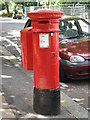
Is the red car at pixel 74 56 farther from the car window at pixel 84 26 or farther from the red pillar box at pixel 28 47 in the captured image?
the red pillar box at pixel 28 47

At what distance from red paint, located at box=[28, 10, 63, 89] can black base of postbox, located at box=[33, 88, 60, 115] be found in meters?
0.08

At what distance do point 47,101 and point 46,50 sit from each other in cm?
81

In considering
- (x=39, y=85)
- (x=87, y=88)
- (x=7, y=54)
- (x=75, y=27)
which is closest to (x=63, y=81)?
(x=87, y=88)

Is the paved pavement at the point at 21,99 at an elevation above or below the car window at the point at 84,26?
below

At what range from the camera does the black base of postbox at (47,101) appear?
444 cm

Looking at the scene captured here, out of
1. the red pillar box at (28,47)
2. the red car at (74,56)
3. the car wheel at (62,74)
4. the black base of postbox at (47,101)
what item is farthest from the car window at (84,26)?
the black base of postbox at (47,101)

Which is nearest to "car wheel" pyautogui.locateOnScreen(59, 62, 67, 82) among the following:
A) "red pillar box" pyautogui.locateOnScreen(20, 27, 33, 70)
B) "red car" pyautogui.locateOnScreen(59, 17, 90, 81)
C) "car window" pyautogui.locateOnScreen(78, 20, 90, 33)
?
"red car" pyautogui.locateOnScreen(59, 17, 90, 81)

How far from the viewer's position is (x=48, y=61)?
4363mm

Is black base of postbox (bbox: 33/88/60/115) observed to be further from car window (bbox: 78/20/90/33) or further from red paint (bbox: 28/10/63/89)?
car window (bbox: 78/20/90/33)

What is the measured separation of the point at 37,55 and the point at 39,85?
0.48 metres

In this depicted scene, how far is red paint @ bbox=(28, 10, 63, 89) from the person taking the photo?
423cm

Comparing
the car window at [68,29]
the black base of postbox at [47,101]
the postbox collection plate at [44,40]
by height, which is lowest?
the black base of postbox at [47,101]

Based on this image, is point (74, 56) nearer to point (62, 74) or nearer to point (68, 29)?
point (62, 74)

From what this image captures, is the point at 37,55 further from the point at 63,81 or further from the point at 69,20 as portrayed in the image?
the point at 69,20
